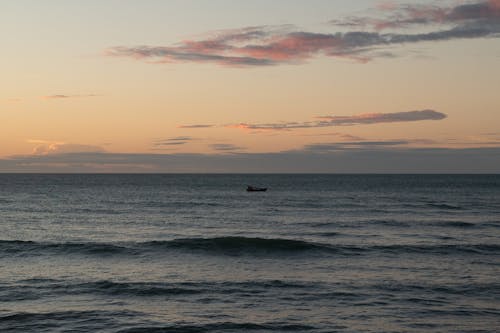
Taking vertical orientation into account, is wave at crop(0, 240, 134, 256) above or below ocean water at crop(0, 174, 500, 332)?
above

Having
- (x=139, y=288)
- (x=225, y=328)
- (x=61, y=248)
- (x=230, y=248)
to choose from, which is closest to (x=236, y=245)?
(x=230, y=248)

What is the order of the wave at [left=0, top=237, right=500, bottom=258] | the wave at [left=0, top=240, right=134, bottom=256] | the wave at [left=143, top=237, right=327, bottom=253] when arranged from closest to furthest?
the wave at [left=0, top=240, right=134, bottom=256] < the wave at [left=0, top=237, right=500, bottom=258] < the wave at [left=143, top=237, right=327, bottom=253]

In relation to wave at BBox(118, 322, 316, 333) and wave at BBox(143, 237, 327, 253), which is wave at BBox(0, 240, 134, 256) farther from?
wave at BBox(118, 322, 316, 333)

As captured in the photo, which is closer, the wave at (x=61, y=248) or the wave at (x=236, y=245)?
the wave at (x=61, y=248)

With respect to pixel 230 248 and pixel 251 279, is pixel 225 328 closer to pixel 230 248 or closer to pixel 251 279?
pixel 251 279

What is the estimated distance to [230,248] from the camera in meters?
36.7

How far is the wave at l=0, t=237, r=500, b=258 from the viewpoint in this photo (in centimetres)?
3453

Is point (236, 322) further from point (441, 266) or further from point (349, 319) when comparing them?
point (441, 266)

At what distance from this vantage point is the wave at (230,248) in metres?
34.5

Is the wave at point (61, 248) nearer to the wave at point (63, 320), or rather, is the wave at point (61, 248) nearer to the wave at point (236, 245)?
the wave at point (236, 245)

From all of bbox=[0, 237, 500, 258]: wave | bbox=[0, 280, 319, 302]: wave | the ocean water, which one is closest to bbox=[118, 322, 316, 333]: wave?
the ocean water

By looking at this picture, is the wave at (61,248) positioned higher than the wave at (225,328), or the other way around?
the wave at (61,248)

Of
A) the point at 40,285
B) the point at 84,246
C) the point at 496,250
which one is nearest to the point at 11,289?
the point at 40,285

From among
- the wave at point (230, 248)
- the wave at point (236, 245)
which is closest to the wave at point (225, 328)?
the wave at point (230, 248)
